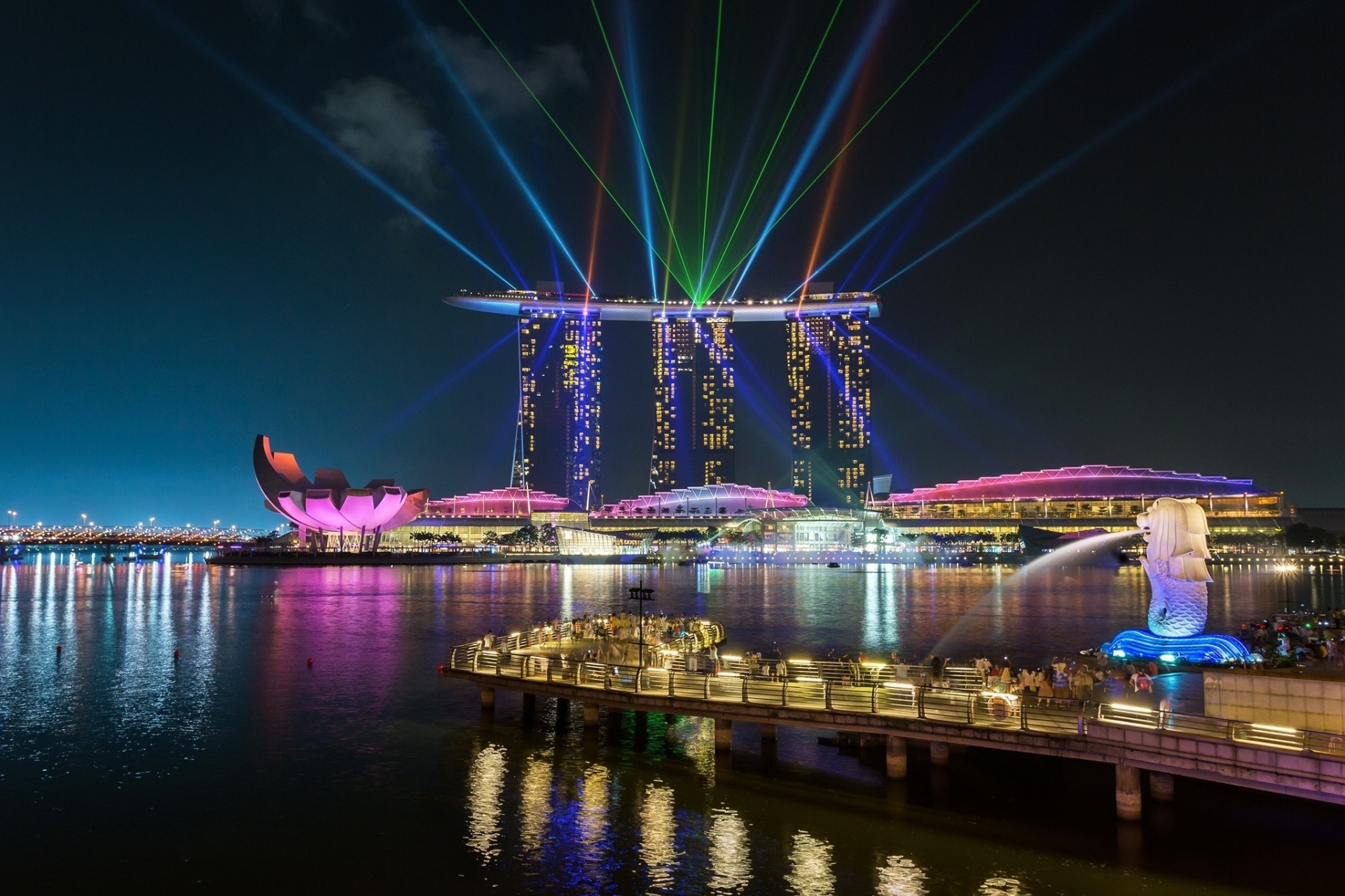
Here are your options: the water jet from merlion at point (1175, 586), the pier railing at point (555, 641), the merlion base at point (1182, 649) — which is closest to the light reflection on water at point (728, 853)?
the pier railing at point (555, 641)

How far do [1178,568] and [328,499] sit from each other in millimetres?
117382

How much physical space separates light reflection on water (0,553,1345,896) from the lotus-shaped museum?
236 feet

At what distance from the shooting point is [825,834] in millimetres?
18984

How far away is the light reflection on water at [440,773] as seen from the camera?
17.5m

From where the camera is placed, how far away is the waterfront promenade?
16031mm

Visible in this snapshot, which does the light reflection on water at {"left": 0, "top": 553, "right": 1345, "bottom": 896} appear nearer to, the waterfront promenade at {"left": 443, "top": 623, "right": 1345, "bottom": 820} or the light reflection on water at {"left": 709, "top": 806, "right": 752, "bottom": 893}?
the light reflection on water at {"left": 709, "top": 806, "right": 752, "bottom": 893}

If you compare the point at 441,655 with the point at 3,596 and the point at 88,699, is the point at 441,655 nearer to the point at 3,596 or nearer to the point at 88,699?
the point at 88,699

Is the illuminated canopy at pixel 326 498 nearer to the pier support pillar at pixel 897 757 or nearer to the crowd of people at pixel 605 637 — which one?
the crowd of people at pixel 605 637

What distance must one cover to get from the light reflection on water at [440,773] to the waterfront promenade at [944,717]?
1.59 metres

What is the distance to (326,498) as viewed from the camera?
128 metres

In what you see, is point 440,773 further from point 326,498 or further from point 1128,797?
point 326,498

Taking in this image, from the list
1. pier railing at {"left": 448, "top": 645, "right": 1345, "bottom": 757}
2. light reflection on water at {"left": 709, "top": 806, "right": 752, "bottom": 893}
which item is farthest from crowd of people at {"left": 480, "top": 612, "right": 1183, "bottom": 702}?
light reflection on water at {"left": 709, "top": 806, "right": 752, "bottom": 893}

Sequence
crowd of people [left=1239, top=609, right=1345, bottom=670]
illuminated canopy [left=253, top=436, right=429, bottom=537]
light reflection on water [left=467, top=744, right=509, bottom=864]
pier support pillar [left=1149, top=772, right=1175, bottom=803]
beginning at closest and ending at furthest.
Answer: light reflection on water [left=467, top=744, right=509, bottom=864] → pier support pillar [left=1149, top=772, right=1175, bottom=803] → crowd of people [left=1239, top=609, right=1345, bottom=670] → illuminated canopy [left=253, top=436, right=429, bottom=537]

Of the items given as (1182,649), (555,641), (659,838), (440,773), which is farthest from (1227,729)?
(555,641)
